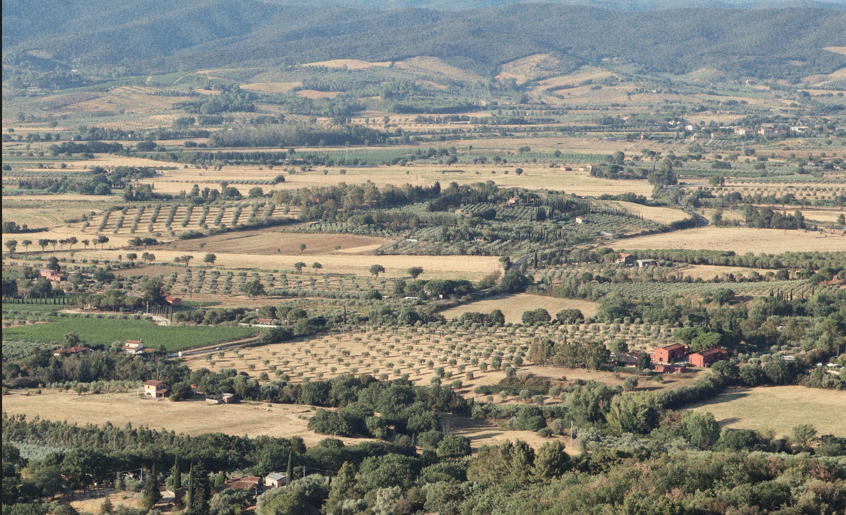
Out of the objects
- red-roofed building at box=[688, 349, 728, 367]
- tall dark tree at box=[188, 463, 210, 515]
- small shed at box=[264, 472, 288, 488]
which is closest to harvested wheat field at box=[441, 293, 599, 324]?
red-roofed building at box=[688, 349, 728, 367]

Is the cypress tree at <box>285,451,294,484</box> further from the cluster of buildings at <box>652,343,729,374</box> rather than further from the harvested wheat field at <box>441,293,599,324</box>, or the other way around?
the harvested wheat field at <box>441,293,599,324</box>

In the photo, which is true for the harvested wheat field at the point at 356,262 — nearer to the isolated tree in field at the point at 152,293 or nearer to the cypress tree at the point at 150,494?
the isolated tree in field at the point at 152,293

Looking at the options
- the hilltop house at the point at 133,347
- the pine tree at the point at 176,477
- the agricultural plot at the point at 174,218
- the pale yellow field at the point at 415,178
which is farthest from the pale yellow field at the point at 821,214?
the pine tree at the point at 176,477

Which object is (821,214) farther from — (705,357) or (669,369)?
(669,369)

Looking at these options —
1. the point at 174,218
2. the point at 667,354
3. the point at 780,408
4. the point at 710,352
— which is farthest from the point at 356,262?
the point at 780,408

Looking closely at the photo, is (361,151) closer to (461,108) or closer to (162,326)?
(461,108)
